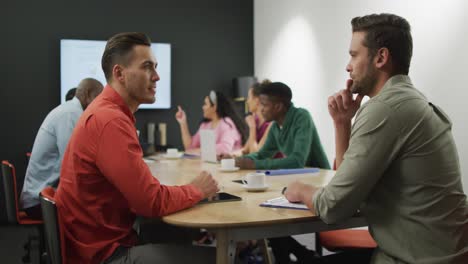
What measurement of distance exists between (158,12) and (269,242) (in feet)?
12.6

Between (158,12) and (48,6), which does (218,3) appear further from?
(48,6)

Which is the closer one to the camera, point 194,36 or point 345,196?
point 345,196

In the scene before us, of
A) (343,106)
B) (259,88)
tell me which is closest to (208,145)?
(259,88)

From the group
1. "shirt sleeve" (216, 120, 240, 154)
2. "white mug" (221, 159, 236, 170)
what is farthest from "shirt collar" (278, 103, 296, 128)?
"shirt sleeve" (216, 120, 240, 154)

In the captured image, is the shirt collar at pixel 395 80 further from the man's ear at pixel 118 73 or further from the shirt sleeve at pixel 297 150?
the shirt sleeve at pixel 297 150

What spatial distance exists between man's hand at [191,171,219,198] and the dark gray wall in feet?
13.6

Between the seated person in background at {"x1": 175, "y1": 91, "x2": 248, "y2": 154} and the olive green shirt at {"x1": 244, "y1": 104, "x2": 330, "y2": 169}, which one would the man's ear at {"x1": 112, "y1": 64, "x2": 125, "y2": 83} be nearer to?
the olive green shirt at {"x1": 244, "y1": 104, "x2": 330, "y2": 169}

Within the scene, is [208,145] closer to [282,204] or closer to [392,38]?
[282,204]

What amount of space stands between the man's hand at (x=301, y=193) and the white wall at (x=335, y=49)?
2029 millimetres

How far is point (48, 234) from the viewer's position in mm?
1609

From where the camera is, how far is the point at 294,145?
298 centimetres

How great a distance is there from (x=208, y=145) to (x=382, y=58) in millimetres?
2103

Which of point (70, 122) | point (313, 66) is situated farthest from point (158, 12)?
point (70, 122)

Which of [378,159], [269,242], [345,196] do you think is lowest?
[269,242]
